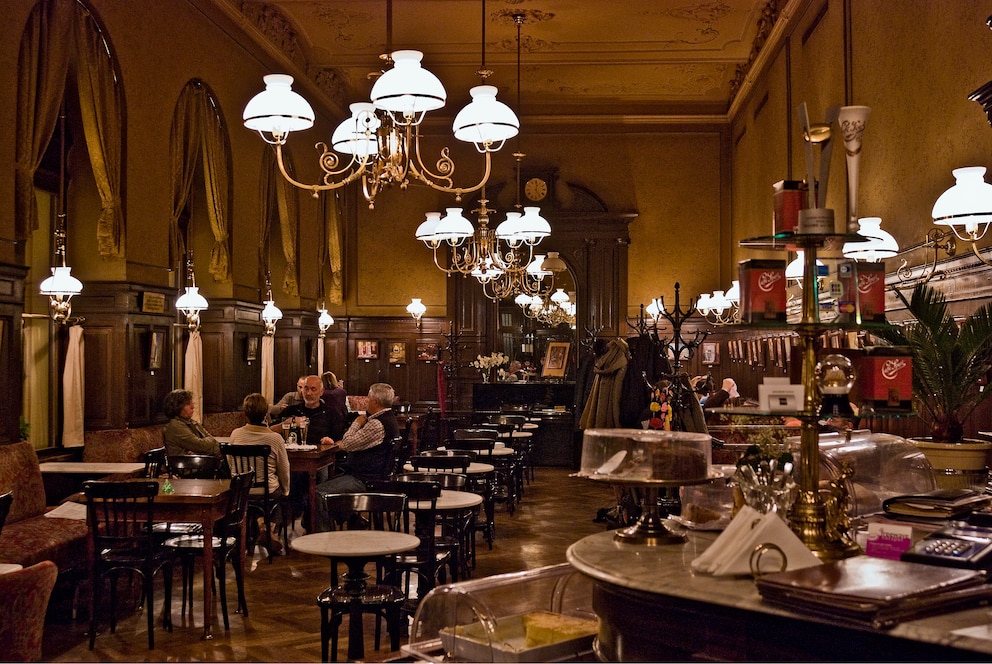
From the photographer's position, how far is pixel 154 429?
955 cm

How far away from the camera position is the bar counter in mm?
1927

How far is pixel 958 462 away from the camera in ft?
16.7

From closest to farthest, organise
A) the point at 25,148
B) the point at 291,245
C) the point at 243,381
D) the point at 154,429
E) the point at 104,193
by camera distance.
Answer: the point at 25,148 → the point at 104,193 → the point at 154,429 → the point at 243,381 → the point at 291,245

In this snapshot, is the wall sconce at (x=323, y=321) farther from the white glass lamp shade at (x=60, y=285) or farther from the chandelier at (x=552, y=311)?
the white glass lamp shade at (x=60, y=285)

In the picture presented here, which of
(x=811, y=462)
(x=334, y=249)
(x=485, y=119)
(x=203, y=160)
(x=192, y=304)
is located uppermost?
(x=203, y=160)

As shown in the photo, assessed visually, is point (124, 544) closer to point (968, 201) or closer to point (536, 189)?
point (968, 201)

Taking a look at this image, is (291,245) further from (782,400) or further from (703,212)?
(782,400)

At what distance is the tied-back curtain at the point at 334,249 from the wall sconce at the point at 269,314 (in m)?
3.45

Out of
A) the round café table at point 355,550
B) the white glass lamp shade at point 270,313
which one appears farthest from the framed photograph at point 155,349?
the round café table at point 355,550

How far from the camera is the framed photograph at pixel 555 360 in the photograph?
1631cm

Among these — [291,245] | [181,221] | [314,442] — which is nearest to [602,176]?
[291,245]

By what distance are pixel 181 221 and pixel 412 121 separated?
7774 millimetres

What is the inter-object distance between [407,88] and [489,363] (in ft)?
33.1

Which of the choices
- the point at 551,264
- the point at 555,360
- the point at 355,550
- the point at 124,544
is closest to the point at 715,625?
the point at 355,550
